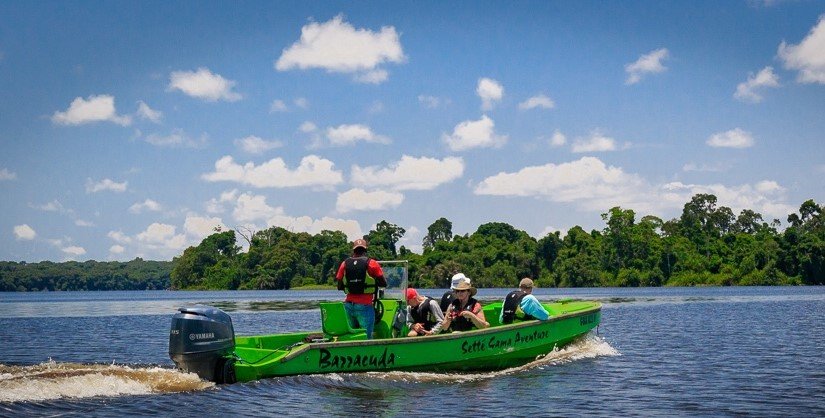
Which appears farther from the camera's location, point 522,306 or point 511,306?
point 522,306

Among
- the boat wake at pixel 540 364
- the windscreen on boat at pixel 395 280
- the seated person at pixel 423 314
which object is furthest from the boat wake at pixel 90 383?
the seated person at pixel 423 314

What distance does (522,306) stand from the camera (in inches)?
700

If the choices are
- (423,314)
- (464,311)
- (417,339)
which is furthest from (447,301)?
(417,339)

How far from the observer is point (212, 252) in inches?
6486

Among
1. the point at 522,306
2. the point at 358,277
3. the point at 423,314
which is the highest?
the point at 358,277

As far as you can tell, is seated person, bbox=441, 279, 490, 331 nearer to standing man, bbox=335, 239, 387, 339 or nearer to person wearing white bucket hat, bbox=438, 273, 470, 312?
person wearing white bucket hat, bbox=438, 273, 470, 312

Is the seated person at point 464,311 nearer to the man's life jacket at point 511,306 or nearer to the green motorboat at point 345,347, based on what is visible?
the green motorboat at point 345,347

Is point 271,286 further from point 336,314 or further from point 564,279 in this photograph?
point 336,314

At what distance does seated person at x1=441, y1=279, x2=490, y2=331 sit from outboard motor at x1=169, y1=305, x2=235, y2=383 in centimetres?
449

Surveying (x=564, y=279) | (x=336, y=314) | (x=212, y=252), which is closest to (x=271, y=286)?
(x=212, y=252)

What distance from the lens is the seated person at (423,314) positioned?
1650 centimetres

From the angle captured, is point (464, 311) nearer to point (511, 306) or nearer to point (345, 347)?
point (511, 306)

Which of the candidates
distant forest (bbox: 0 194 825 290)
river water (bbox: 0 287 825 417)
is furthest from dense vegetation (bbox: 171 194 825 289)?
river water (bbox: 0 287 825 417)

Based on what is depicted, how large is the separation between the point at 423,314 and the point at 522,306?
89.9 inches
